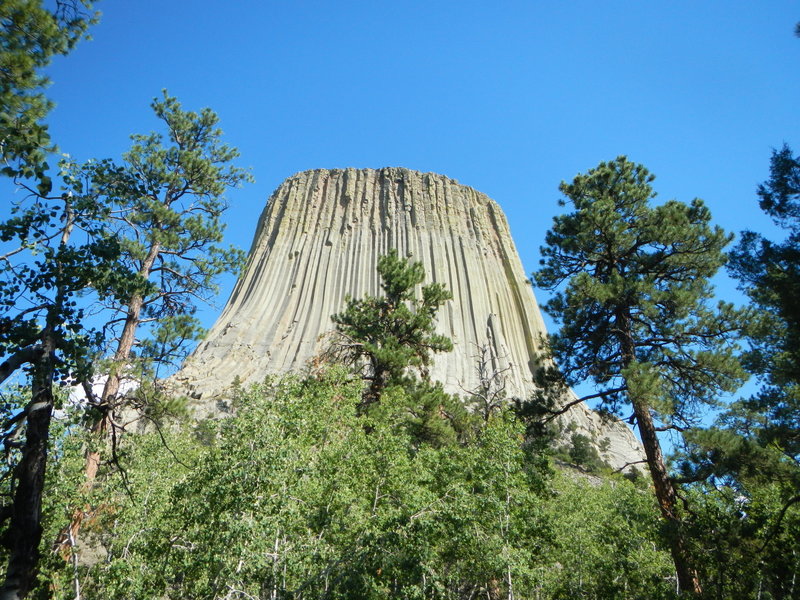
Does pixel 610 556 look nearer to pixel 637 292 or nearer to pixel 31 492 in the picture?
pixel 637 292

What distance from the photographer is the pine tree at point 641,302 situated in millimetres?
11500

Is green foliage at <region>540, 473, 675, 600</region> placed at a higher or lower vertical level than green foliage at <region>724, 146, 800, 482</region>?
lower

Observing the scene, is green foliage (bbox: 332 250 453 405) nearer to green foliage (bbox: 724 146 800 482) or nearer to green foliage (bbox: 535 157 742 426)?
green foliage (bbox: 535 157 742 426)

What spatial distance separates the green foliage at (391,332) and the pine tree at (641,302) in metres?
5.50

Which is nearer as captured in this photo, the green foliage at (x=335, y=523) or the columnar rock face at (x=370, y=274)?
the green foliage at (x=335, y=523)

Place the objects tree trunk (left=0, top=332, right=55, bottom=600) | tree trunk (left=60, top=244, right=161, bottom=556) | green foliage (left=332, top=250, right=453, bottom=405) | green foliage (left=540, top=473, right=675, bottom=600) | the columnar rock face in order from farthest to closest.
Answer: the columnar rock face → green foliage (left=332, top=250, right=453, bottom=405) → green foliage (left=540, top=473, right=675, bottom=600) → tree trunk (left=60, top=244, right=161, bottom=556) → tree trunk (left=0, top=332, right=55, bottom=600)

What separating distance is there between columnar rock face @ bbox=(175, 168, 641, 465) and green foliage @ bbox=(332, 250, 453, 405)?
2554 centimetres

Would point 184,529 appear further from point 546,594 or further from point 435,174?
point 435,174

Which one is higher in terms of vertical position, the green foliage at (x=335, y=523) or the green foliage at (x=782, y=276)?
the green foliage at (x=782, y=276)

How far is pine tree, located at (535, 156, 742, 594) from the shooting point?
11500 mm

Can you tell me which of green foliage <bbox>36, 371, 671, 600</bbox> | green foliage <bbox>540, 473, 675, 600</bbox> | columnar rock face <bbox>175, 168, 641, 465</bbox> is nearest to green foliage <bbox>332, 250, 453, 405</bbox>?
green foliage <bbox>36, 371, 671, 600</bbox>

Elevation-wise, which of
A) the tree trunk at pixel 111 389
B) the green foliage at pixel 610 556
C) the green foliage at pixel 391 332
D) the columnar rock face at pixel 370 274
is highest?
the columnar rock face at pixel 370 274

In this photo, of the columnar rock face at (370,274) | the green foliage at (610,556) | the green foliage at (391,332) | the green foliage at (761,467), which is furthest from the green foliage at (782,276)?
the columnar rock face at (370,274)

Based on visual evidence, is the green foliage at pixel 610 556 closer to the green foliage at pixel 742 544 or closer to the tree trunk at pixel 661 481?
the tree trunk at pixel 661 481
